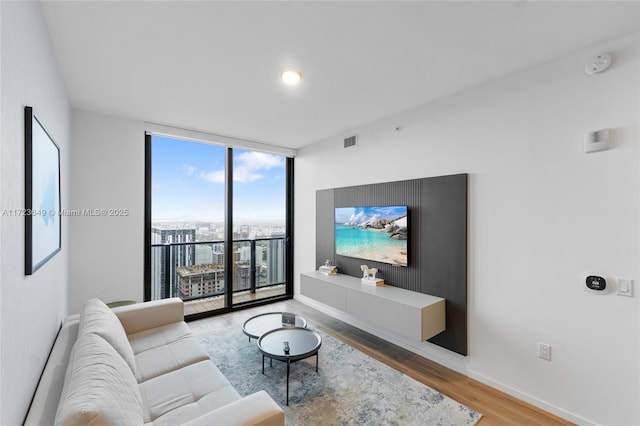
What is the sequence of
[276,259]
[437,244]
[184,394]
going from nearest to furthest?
1. [184,394]
2. [437,244]
3. [276,259]

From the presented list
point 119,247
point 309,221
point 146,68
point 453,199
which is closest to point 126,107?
point 146,68

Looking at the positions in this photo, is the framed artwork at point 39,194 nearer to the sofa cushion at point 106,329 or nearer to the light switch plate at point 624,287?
the sofa cushion at point 106,329

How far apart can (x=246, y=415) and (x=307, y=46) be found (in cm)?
220

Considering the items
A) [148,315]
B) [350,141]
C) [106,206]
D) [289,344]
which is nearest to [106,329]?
[148,315]

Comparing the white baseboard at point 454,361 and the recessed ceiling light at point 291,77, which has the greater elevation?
the recessed ceiling light at point 291,77

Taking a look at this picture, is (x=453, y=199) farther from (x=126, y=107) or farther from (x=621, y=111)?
(x=126, y=107)

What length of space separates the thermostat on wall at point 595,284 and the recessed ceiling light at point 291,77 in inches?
103

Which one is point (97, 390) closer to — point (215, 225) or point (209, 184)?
point (215, 225)

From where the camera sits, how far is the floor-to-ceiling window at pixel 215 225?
13.0 ft

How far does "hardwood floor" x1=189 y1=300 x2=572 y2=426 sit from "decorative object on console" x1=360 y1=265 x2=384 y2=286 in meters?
0.66

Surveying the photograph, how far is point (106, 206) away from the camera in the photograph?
3.37 meters

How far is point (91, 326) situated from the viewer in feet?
5.67

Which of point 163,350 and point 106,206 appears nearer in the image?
point 163,350

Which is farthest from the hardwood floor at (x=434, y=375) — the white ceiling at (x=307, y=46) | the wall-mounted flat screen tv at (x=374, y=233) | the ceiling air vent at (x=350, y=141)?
the white ceiling at (x=307, y=46)
